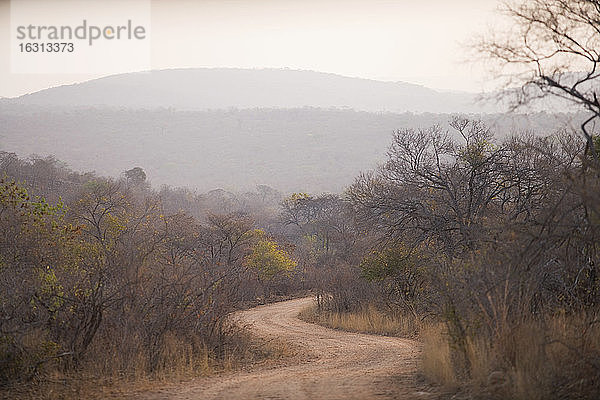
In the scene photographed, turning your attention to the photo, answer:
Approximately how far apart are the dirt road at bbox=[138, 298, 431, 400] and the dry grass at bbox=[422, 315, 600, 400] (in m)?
0.76

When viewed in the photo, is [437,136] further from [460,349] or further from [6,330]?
[6,330]

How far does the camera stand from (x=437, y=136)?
22812 mm

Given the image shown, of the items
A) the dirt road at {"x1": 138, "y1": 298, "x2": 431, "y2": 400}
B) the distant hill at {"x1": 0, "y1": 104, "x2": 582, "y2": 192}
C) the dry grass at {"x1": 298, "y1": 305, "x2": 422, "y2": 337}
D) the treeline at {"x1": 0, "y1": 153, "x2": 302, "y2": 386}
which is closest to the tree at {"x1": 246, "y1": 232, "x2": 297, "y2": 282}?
the dry grass at {"x1": 298, "y1": 305, "x2": 422, "y2": 337}

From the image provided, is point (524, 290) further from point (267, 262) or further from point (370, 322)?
point (267, 262)

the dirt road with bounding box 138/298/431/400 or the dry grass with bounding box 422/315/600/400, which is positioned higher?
the dry grass with bounding box 422/315/600/400

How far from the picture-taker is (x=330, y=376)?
11.2 meters

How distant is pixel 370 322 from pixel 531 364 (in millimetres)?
14875

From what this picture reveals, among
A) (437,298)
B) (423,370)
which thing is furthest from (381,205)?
(423,370)

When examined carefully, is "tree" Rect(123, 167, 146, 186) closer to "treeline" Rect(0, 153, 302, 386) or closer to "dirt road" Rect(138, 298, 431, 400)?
"dirt road" Rect(138, 298, 431, 400)

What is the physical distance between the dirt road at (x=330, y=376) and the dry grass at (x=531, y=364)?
0.76 m

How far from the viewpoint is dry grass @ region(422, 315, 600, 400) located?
721 centimetres

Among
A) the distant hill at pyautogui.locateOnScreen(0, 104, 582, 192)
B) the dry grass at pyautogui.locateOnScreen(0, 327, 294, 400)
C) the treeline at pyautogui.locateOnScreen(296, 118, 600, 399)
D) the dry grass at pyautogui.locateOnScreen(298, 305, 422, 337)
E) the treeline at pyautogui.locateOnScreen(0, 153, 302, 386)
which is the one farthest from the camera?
the distant hill at pyautogui.locateOnScreen(0, 104, 582, 192)

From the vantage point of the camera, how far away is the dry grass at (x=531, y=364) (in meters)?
7.21

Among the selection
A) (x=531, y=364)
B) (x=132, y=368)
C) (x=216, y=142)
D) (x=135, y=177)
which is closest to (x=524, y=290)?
(x=531, y=364)
